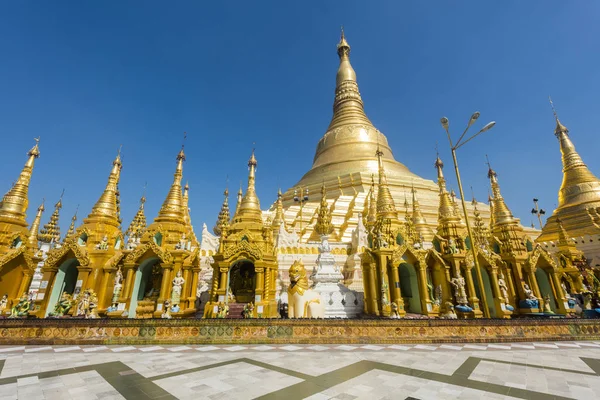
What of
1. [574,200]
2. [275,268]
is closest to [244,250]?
[275,268]

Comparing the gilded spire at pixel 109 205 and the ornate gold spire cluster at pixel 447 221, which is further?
the gilded spire at pixel 109 205

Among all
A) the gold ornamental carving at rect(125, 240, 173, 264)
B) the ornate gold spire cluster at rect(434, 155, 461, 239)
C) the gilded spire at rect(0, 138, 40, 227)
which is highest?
the gilded spire at rect(0, 138, 40, 227)

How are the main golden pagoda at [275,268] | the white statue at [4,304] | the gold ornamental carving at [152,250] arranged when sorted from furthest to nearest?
the white statue at [4,304] < the gold ornamental carving at [152,250] < the main golden pagoda at [275,268]

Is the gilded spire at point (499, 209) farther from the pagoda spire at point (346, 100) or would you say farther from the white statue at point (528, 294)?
the pagoda spire at point (346, 100)

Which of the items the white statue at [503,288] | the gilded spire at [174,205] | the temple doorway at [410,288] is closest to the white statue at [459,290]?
the temple doorway at [410,288]

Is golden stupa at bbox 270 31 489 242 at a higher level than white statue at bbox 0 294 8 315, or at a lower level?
higher

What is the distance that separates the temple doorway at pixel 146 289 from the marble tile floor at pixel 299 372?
744cm

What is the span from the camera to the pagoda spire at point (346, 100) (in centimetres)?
4228

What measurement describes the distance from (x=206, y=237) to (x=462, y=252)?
17.3 metres

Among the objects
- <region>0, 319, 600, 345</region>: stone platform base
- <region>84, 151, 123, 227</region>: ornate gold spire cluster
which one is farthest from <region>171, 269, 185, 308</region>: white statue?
<region>84, 151, 123, 227</region>: ornate gold spire cluster

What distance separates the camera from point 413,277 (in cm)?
1544

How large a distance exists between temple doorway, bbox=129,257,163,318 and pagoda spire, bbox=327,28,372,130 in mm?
32670

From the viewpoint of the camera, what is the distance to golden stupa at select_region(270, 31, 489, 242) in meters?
27.7

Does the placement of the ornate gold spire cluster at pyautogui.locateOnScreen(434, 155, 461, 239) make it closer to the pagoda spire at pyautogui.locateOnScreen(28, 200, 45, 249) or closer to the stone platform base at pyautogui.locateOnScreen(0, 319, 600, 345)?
the stone platform base at pyautogui.locateOnScreen(0, 319, 600, 345)
